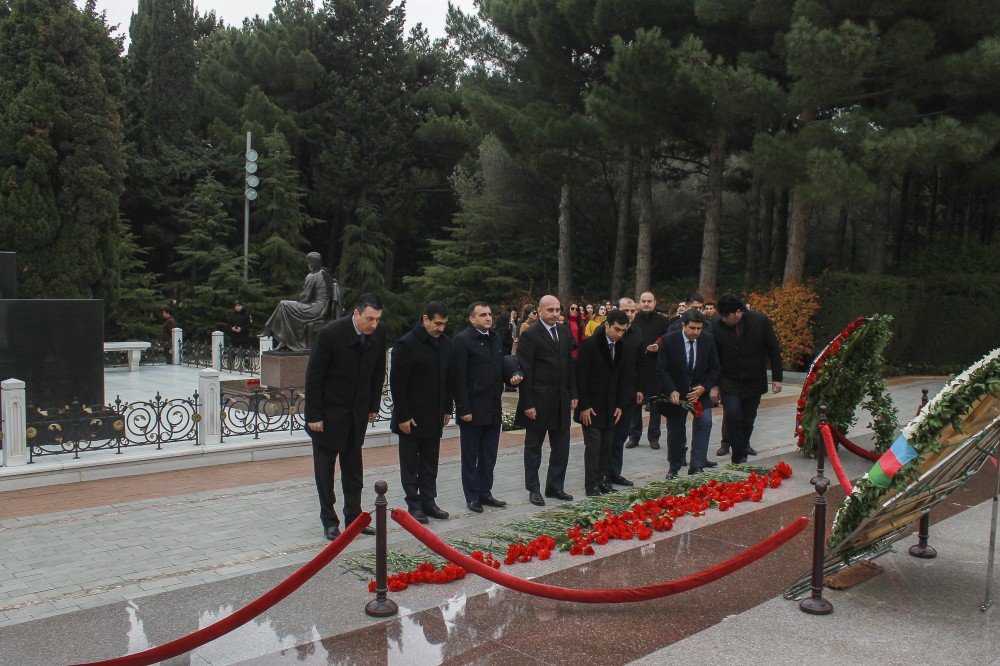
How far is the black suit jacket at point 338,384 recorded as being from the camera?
21.1 ft

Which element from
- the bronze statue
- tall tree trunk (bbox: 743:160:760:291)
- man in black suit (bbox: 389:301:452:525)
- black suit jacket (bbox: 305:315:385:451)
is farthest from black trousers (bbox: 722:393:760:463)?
tall tree trunk (bbox: 743:160:760:291)

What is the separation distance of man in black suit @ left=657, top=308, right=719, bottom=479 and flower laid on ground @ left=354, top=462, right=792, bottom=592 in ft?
1.85

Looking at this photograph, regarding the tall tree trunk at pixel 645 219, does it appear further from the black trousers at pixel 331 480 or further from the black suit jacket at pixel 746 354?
the black trousers at pixel 331 480

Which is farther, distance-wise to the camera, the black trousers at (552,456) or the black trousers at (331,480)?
the black trousers at (552,456)

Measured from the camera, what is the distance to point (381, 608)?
476 centimetres

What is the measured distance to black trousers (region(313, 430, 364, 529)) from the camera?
6.49 meters

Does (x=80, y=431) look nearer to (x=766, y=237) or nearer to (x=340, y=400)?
(x=340, y=400)

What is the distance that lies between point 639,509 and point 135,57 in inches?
1311

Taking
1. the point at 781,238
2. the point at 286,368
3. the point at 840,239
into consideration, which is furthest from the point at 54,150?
the point at 840,239

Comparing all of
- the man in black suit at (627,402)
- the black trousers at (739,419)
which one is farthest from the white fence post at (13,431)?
the black trousers at (739,419)

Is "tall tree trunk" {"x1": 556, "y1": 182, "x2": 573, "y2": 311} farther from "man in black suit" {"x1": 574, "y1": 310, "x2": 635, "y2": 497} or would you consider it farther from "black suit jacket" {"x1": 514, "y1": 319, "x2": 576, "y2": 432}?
→ "black suit jacket" {"x1": 514, "y1": 319, "x2": 576, "y2": 432}

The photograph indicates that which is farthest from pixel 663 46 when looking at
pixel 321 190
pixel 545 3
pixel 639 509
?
pixel 321 190

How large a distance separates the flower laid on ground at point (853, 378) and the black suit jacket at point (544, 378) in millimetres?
2935

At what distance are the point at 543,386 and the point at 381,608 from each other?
3.07 metres
